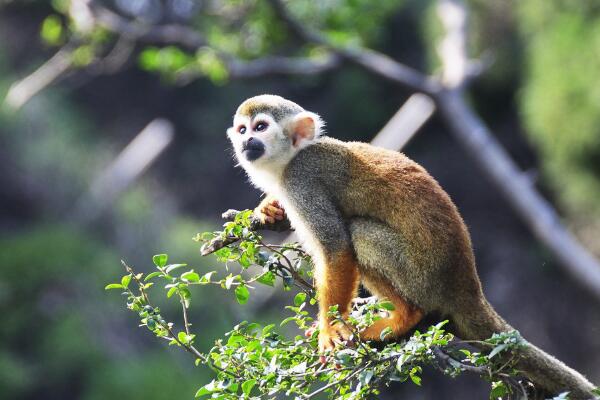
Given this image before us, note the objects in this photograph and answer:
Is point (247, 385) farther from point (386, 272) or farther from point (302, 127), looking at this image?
point (302, 127)

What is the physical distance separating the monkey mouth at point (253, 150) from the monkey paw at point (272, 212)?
0.29 m

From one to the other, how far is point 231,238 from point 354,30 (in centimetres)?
723

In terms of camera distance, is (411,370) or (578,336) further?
(578,336)

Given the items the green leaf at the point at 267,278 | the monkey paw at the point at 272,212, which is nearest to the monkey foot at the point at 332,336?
the green leaf at the point at 267,278

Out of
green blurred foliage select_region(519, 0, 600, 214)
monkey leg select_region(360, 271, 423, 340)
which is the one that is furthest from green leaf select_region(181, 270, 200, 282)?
green blurred foliage select_region(519, 0, 600, 214)

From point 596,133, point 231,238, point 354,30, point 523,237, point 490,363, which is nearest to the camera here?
point 490,363

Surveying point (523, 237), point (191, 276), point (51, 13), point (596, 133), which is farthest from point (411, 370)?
point (51, 13)

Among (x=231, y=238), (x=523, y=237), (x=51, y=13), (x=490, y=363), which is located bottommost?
(x=490, y=363)

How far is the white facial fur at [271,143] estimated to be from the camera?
14.9 feet

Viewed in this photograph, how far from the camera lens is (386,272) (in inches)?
161

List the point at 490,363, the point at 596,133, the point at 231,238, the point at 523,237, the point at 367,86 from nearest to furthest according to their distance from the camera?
the point at 490,363 → the point at 231,238 → the point at 596,133 → the point at 523,237 → the point at 367,86

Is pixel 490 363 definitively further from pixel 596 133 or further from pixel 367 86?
pixel 367 86

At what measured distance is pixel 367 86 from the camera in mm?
14406

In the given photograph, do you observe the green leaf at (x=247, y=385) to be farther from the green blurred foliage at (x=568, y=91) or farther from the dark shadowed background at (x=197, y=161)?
the green blurred foliage at (x=568, y=91)
